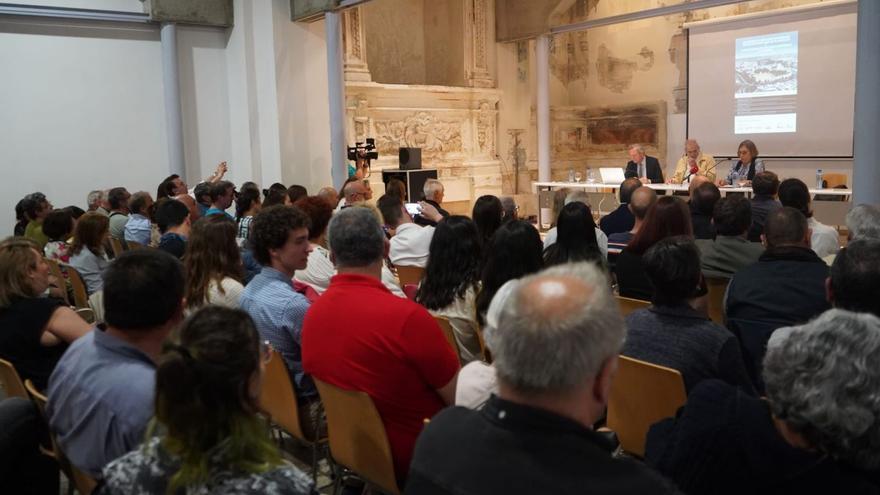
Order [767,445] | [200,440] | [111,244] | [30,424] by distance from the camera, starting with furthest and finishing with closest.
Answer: [111,244], [30,424], [767,445], [200,440]

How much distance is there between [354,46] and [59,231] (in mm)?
7431

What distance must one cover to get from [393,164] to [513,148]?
9.68ft

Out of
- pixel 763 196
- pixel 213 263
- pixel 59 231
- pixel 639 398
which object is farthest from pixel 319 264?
pixel 763 196

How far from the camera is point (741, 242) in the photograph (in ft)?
13.3

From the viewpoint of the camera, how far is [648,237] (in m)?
3.99

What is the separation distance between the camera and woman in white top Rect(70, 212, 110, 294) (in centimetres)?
513

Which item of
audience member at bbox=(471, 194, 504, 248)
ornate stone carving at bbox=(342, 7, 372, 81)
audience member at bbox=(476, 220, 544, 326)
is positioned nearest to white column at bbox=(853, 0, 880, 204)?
audience member at bbox=(471, 194, 504, 248)

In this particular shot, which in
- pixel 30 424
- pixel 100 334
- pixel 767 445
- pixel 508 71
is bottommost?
pixel 30 424

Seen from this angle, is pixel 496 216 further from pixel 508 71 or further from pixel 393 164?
pixel 508 71

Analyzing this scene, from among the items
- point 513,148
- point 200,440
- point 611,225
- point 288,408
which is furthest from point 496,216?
point 513,148

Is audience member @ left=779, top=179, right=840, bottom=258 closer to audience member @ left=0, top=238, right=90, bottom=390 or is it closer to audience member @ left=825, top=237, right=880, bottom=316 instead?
audience member @ left=825, top=237, right=880, bottom=316

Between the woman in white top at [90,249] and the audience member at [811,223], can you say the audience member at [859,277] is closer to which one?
the audience member at [811,223]

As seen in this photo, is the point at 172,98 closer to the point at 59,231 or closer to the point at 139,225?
the point at 139,225

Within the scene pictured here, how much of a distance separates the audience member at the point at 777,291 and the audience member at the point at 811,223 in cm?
150
